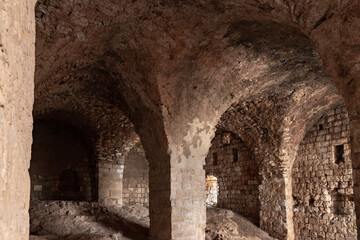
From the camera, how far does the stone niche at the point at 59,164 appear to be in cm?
1219

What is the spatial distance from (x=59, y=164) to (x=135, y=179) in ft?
9.26

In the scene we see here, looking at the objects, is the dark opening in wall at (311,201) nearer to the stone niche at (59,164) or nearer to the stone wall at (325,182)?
the stone wall at (325,182)

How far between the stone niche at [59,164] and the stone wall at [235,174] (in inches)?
176

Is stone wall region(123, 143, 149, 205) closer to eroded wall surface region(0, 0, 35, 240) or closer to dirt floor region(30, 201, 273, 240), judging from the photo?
dirt floor region(30, 201, 273, 240)

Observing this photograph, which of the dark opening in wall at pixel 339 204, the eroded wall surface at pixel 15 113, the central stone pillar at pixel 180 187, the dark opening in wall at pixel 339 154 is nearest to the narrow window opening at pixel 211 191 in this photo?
the dark opening in wall at pixel 339 204

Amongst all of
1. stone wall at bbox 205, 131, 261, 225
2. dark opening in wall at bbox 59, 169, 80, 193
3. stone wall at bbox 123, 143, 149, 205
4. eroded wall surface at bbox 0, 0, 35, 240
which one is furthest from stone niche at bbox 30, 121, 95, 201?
eroded wall surface at bbox 0, 0, 35, 240

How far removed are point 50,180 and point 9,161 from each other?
38.4ft

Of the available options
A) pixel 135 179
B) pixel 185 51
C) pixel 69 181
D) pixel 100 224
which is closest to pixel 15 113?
pixel 185 51

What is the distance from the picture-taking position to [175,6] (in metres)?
5.16

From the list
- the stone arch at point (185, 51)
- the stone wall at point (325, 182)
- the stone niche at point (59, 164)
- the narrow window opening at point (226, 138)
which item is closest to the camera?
the stone arch at point (185, 51)

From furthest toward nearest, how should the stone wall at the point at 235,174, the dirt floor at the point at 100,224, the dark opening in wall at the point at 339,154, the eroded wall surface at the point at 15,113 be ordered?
the stone wall at the point at 235,174 < the dark opening in wall at the point at 339,154 < the dirt floor at the point at 100,224 < the eroded wall surface at the point at 15,113

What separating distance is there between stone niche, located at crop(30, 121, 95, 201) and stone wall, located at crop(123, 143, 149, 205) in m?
1.46

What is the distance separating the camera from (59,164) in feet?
41.3

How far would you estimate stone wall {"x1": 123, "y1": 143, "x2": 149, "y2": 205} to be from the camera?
13.4 m
